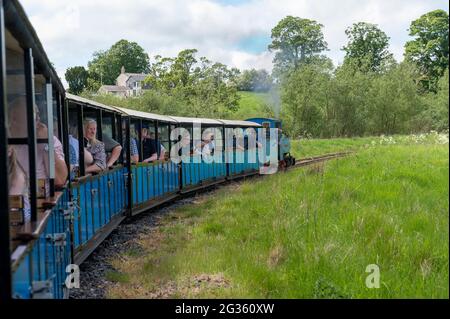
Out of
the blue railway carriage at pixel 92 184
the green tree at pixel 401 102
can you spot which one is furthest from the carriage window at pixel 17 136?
the green tree at pixel 401 102

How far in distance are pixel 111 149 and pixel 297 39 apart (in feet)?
104

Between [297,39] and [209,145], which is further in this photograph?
[297,39]

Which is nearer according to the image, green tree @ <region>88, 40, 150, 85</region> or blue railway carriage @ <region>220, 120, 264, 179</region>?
blue railway carriage @ <region>220, 120, 264, 179</region>

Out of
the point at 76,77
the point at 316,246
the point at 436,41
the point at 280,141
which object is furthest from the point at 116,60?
the point at 436,41

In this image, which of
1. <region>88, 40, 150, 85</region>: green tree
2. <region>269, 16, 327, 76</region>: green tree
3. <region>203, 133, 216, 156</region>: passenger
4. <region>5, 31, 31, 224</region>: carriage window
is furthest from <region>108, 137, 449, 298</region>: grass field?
<region>88, 40, 150, 85</region>: green tree

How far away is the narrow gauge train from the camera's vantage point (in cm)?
258

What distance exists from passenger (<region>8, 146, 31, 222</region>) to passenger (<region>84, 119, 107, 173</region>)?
132 inches

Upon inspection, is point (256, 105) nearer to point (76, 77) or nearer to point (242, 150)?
point (242, 150)

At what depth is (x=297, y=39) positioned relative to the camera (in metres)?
37.9

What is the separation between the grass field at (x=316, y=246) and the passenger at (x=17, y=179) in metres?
1.90

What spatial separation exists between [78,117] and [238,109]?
46316 mm

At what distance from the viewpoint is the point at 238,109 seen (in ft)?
173

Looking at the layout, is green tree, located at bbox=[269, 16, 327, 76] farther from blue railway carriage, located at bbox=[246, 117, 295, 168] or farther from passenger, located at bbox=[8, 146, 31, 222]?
passenger, located at bbox=[8, 146, 31, 222]
